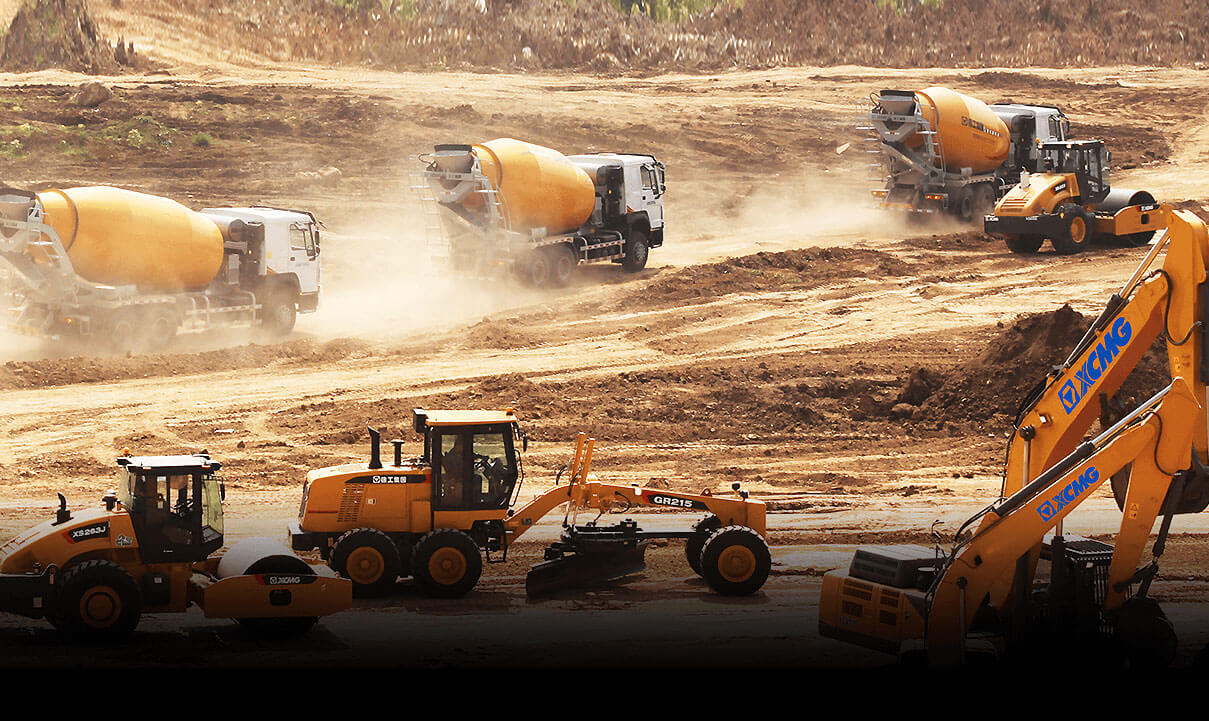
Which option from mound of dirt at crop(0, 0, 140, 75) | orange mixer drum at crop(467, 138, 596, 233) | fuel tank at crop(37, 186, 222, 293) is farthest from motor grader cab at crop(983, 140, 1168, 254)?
mound of dirt at crop(0, 0, 140, 75)

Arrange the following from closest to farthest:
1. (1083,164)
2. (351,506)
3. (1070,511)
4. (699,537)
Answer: (1070,511) → (351,506) → (699,537) → (1083,164)

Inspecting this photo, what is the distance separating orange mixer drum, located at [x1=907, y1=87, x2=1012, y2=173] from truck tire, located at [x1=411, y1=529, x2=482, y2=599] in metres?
25.9

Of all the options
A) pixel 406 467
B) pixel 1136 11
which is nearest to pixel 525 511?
pixel 406 467

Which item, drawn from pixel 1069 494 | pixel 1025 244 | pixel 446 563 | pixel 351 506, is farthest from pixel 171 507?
pixel 1025 244

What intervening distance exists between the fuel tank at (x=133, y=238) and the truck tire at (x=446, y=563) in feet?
45.4

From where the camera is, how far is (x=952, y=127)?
3884 centimetres

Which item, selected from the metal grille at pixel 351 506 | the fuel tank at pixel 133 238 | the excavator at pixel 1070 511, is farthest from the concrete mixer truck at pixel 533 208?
the excavator at pixel 1070 511

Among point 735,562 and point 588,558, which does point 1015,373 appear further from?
point 588,558

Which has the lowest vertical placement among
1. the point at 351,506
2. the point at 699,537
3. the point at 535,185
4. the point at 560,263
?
the point at 699,537

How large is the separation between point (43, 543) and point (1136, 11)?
56392 mm

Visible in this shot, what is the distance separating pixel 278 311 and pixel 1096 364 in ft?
66.6

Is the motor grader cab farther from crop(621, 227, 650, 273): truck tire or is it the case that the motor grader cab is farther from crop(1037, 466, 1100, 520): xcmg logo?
crop(1037, 466, 1100, 520): xcmg logo

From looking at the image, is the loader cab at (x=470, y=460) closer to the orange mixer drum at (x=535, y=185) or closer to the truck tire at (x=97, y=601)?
the truck tire at (x=97, y=601)

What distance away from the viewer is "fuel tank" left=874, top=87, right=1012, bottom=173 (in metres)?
38.9
